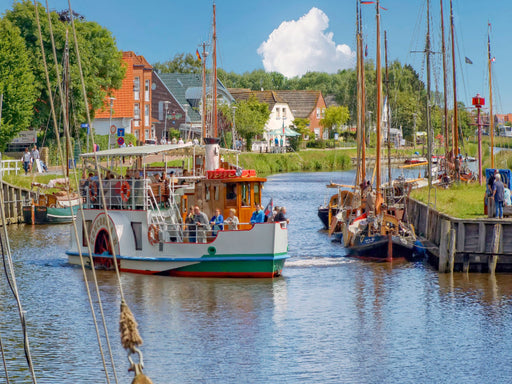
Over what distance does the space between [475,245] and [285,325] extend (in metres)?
10.5

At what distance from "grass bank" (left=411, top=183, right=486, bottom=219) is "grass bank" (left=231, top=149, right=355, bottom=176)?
54.6 metres

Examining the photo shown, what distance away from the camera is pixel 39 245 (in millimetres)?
43219

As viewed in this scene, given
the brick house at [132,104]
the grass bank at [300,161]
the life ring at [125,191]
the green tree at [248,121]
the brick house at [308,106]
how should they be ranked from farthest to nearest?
the brick house at [308,106] → the green tree at [248,121] → the grass bank at [300,161] → the brick house at [132,104] → the life ring at [125,191]

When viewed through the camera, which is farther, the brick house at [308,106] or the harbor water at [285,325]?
the brick house at [308,106]

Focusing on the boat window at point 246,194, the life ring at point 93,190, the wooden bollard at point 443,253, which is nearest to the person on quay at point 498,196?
the wooden bollard at point 443,253

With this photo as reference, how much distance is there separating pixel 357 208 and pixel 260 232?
1331 centimetres

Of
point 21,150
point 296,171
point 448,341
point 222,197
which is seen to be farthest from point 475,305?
point 296,171

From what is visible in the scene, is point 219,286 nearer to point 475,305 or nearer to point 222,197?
point 222,197

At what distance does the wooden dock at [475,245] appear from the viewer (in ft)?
106

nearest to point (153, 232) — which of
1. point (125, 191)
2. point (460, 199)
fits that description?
point (125, 191)

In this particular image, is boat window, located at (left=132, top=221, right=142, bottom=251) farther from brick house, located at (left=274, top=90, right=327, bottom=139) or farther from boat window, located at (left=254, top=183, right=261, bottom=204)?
brick house, located at (left=274, top=90, right=327, bottom=139)

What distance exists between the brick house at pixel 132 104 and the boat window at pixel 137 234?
63.1 m

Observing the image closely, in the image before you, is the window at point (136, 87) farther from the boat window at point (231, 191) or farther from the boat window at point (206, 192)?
the boat window at point (231, 191)

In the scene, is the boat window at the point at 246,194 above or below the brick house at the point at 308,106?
below
